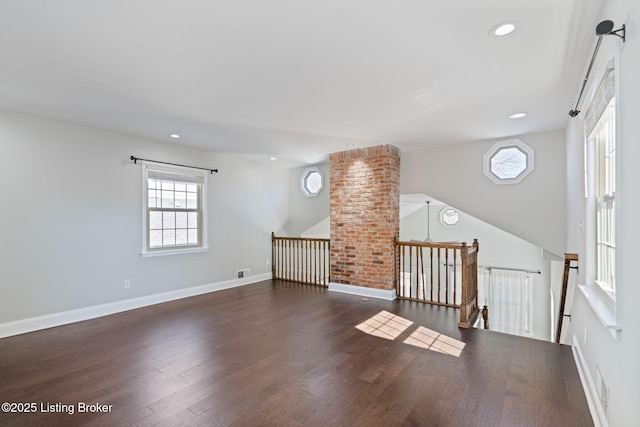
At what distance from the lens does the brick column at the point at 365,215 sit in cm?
507

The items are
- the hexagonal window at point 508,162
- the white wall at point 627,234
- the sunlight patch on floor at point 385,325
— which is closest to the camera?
the white wall at point 627,234

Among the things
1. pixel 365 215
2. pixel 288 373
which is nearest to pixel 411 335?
pixel 288 373

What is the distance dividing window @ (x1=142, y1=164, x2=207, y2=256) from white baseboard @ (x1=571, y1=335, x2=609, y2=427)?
522cm

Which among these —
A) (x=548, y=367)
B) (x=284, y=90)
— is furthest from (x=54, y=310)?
(x=548, y=367)

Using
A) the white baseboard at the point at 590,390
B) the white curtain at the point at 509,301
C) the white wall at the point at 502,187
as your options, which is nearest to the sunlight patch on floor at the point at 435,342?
the white baseboard at the point at 590,390

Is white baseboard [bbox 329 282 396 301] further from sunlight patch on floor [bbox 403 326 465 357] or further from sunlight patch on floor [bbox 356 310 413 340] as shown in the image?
sunlight patch on floor [bbox 403 326 465 357]

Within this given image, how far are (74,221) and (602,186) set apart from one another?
5664 mm

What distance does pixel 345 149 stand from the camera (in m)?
5.38

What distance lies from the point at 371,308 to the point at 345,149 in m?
2.71

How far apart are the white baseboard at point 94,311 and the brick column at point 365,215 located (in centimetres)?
241

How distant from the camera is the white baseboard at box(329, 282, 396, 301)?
4.97 m

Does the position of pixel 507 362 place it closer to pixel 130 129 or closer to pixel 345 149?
pixel 345 149

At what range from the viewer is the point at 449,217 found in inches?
325

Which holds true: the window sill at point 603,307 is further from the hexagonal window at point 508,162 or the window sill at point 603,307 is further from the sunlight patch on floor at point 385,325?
the hexagonal window at point 508,162
